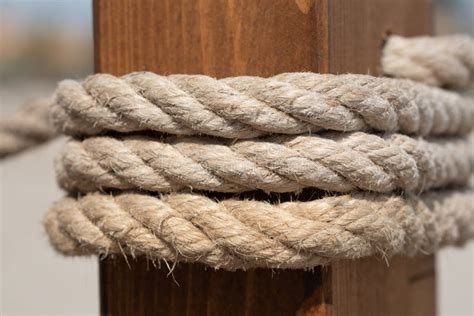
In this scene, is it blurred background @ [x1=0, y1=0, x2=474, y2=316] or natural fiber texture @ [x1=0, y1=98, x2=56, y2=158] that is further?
blurred background @ [x1=0, y1=0, x2=474, y2=316]

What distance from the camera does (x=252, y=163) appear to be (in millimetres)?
610

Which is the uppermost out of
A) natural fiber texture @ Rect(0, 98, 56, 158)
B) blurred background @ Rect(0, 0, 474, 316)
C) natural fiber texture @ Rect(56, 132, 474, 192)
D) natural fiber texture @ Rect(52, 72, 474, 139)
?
natural fiber texture @ Rect(52, 72, 474, 139)

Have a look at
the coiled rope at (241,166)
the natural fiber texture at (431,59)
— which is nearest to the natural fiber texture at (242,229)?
the coiled rope at (241,166)

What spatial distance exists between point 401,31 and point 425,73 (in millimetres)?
59

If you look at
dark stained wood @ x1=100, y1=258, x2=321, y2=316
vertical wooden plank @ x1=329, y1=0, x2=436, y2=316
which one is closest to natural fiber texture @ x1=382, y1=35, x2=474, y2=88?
vertical wooden plank @ x1=329, y1=0, x2=436, y2=316

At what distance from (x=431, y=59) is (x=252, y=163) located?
0.31 m

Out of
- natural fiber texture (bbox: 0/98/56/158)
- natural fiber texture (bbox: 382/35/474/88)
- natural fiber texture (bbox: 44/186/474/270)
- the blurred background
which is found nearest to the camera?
natural fiber texture (bbox: 44/186/474/270)

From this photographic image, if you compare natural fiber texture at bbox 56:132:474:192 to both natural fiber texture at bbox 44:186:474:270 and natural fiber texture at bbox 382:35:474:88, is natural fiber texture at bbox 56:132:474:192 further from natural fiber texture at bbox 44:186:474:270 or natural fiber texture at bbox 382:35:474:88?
natural fiber texture at bbox 382:35:474:88

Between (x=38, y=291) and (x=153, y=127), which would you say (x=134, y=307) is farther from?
(x=38, y=291)

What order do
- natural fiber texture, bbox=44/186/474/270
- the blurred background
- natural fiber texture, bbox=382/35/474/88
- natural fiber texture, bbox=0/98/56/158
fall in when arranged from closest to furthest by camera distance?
natural fiber texture, bbox=44/186/474/270 < natural fiber texture, bbox=382/35/474/88 < natural fiber texture, bbox=0/98/56/158 < the blurred background

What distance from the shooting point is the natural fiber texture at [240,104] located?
61 cm

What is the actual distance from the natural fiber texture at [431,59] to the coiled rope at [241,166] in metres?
0.10

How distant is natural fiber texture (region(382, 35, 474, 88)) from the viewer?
31.3 inches

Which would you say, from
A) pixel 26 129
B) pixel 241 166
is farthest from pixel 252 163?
pixel 26 129
